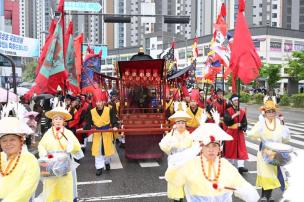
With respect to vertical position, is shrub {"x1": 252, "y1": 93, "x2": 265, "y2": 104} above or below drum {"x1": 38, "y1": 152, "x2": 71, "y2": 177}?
below

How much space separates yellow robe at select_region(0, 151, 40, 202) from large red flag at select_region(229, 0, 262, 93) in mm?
5117

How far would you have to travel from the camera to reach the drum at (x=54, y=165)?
18.0 ft

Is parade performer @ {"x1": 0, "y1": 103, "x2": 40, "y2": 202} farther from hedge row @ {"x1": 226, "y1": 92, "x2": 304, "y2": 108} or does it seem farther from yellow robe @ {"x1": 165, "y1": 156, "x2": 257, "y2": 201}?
hedge row @ {"x1": 226, "y1": 92, "x2": 304, "y2": 108}

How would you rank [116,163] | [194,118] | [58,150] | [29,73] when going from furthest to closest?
[29,73]
[116,163]
[194,118]
[58,150]

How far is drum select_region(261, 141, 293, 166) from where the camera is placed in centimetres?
616

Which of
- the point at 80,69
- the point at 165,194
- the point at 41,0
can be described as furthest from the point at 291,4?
the point at 165,194

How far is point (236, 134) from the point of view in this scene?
9031mm

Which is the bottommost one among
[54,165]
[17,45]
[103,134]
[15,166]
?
[103,134]

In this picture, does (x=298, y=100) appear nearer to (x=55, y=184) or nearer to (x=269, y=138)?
(x=269, y=138)

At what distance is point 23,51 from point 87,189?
20.5 m

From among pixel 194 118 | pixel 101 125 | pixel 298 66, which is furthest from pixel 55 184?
pixel 298 66

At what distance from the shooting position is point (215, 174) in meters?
3.77

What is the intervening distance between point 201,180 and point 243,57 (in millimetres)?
4893

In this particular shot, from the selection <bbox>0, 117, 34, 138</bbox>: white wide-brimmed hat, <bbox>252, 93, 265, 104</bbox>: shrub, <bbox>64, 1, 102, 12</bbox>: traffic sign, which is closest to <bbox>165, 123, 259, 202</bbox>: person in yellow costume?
<bbox>0, 117, 34, 138</bbox>: white wide-brimmed hat
